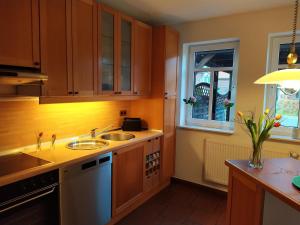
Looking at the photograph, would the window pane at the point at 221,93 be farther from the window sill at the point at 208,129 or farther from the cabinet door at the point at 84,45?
the cabinet door at the point at 84,45

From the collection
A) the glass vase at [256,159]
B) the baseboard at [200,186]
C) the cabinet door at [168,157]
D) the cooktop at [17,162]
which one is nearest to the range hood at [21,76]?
the cooktop at [17,162]

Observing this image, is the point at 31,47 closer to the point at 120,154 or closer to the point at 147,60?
the point at 120,154

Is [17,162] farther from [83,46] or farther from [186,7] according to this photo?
[186,7]

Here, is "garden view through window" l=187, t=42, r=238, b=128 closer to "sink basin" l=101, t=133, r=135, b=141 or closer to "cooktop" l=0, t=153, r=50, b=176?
"sink basin" l=101, t=133, r=135, b=141

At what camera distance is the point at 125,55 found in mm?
2727

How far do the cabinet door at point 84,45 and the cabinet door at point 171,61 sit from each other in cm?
109

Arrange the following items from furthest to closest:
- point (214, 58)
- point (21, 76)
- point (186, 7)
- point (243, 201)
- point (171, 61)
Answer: point (214, 58), point (171, 61), point (186, 7), point (243, 201), point (21, 76)

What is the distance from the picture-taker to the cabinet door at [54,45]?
1.84 metres

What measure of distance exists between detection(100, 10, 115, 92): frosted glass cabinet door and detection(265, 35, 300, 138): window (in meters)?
1.89

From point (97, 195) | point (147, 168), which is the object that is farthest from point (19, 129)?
point (147, 168)

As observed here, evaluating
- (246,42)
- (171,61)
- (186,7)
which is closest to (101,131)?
(171,61)

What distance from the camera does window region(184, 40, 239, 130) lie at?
3139mm

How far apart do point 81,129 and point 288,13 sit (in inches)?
106

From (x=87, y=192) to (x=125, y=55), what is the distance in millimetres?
1573
